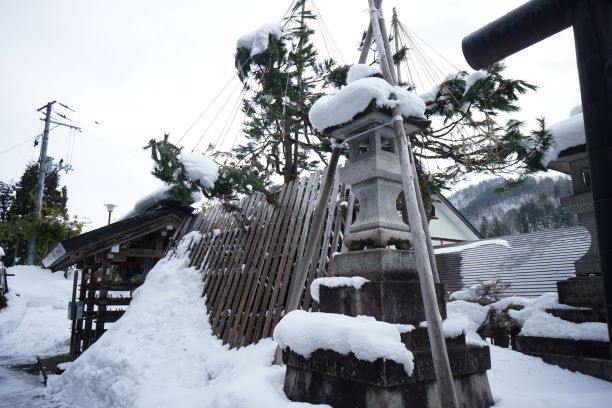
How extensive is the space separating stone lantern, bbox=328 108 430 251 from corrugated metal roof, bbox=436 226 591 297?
6312mm

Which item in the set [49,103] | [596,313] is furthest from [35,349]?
[49,103]

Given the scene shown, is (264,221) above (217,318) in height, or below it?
above

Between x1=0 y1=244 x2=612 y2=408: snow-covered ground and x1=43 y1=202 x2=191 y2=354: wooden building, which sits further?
x1=43 y1=202 x2=191 y2=354: wooden building

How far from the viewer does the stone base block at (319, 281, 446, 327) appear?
2871mm

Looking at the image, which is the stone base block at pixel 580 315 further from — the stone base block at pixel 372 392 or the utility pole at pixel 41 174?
the utility pole at pixel 41 174

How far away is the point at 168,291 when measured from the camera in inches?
264

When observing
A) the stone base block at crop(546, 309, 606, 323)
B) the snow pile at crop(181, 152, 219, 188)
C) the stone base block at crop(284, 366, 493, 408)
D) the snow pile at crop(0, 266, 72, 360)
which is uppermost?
the snow pile at crop(181, 152, 219, 188)

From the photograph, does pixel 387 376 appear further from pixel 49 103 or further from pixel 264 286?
pixel 49 103

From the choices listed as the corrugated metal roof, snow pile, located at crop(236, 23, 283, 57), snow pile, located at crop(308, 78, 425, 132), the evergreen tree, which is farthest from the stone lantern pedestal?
the evergreen tree

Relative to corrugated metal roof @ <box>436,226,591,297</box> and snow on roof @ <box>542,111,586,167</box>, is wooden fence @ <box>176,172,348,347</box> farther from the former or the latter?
corrugated metal roof @ <box>436,226,591,297</box>

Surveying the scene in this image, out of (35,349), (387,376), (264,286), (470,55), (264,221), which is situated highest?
(470,55)

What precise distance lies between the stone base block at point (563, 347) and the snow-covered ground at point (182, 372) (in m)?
0.15

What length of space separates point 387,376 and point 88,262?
8.93 meters

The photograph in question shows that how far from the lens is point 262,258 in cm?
588
